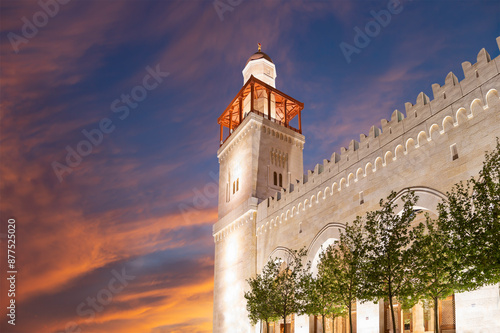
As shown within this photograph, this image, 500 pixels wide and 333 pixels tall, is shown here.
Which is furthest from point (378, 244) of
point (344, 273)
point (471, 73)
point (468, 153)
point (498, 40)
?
point (498, 40)

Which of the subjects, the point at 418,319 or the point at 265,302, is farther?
the point at 265,302

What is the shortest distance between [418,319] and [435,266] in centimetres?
865

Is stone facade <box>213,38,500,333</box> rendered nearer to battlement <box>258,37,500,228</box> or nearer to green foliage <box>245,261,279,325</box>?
battlement <box>258,37,500,228</box>

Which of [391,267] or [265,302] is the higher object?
[391,267]

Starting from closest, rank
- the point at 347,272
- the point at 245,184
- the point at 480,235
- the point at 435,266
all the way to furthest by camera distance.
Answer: the point at 480,235
the point at 435,266
the point at 347,272
the point at 245,184

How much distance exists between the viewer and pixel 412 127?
19.8 m

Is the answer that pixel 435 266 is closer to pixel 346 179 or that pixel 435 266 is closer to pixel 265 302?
pixel 346 179

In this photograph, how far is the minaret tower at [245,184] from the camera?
33844 millimetres

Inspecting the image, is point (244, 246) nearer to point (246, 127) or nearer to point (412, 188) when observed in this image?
point (246, 127)

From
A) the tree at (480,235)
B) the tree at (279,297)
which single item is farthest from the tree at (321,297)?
the tree at (480,235)

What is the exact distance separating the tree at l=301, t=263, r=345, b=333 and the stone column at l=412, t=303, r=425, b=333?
3717mm

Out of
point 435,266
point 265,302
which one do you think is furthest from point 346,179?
point 435,266

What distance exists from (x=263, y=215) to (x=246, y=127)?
9467 millimetres

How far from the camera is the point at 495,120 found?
15.7m
